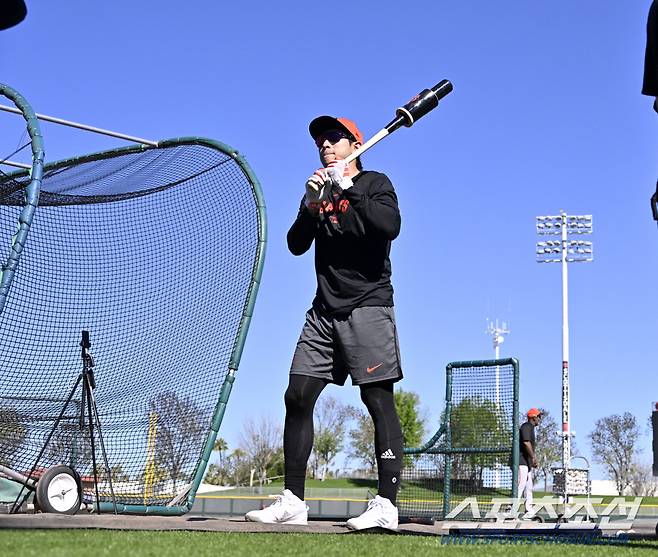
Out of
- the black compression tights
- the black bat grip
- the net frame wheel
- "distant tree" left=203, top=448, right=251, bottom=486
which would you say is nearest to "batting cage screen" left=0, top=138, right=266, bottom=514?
the net frame wheel

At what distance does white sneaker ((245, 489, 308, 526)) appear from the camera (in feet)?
15.3

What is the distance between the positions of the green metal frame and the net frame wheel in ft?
4.16

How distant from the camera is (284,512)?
474cm

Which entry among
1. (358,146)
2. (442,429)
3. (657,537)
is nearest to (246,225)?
(358,146)

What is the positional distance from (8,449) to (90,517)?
77.5 inches

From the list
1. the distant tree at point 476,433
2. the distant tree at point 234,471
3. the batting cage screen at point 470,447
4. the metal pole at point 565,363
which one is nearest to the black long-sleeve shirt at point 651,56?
the batting cage screen at point 470,447

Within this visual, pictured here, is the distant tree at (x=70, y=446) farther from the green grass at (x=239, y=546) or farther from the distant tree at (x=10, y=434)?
the green grass at (x=239, y=546)

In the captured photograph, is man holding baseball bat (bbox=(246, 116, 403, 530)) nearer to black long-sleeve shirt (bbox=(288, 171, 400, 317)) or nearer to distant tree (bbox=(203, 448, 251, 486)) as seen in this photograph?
black long-sleeve shirt (bbox=(288, 171, 400, 317))

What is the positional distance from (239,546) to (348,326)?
69.6 inches

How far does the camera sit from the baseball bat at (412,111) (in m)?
5.37

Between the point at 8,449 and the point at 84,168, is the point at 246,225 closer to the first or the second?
the point at 84,168

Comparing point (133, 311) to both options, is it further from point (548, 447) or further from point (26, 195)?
point (548, 447)

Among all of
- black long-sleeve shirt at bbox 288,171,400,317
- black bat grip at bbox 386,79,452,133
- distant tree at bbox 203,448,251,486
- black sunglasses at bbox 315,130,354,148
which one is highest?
black bat grip at bbox 386,79,452,133

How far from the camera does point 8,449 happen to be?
5891mm
